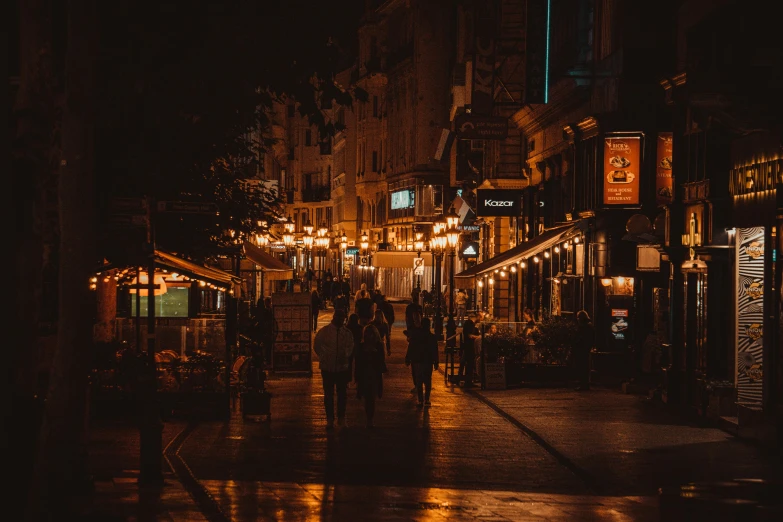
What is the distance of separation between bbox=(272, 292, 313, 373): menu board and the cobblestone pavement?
6.94 meters

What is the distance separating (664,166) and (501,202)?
1606cm

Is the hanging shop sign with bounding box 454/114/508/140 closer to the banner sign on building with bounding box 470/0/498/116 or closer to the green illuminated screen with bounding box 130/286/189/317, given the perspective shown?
the banner sign on building with bounding box 470/0/498/116

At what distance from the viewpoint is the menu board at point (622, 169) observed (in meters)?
30.1

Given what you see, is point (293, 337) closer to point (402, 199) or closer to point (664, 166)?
point (664, 166)

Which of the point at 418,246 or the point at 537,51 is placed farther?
the point at 418,246

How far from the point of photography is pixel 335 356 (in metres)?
20.7

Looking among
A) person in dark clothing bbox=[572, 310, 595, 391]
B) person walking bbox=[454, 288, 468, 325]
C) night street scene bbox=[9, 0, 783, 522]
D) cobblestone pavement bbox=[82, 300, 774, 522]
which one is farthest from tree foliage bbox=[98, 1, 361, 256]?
person walking bbox=[454, 288, 468, 325]

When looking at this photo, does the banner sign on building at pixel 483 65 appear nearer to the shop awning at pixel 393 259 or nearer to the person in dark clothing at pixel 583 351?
the person in dark clothing at pixel 583 351

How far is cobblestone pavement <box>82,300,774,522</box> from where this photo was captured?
13070 mm

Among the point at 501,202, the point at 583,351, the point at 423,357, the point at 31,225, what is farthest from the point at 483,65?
the point at 31,225

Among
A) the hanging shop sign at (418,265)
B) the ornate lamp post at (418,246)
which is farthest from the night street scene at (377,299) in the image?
the hanging shop sign at (418,265)

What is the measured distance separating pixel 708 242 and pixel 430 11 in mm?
62907

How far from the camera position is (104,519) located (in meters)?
11.6

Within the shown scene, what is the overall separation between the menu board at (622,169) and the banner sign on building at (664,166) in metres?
1.58
